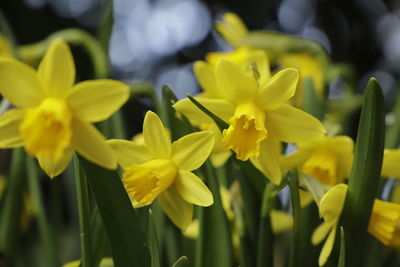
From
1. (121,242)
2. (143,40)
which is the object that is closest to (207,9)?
(143,40)

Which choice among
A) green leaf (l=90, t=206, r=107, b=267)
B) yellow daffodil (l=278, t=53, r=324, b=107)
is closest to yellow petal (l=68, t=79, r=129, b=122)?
green leaf (l=90, t=206, r=107, b=267)

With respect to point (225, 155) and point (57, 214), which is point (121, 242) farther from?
point (57, 214)

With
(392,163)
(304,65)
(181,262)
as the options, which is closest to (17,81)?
(181,262)

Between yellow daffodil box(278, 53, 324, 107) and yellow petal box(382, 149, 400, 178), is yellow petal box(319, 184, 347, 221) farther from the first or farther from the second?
yellow daffodil box(278, 53, 324, 107)

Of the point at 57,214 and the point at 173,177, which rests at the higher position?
the point at 173,177

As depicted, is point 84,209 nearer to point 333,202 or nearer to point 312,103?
Answer: point 333,202

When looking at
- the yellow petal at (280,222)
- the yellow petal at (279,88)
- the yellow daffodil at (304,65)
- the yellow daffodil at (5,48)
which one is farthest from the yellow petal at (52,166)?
the yellow daffodil at (304,65)

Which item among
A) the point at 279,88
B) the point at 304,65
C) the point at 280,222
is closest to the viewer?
the point at 279,88
